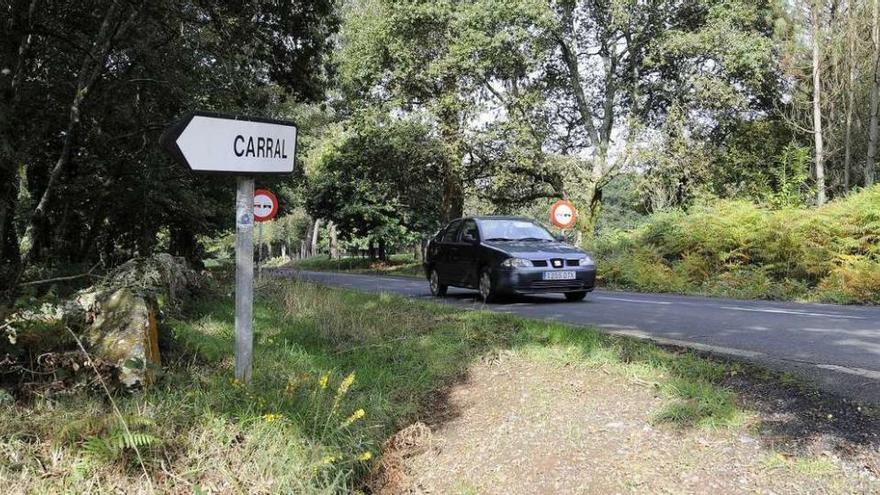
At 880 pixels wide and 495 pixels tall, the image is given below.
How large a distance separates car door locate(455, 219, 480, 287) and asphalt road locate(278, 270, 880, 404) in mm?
694

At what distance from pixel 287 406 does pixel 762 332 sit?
16.8 feet

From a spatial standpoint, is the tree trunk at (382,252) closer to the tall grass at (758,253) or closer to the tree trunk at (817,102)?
the tall grass at (758,253)

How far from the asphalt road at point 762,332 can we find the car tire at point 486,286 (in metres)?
0.24

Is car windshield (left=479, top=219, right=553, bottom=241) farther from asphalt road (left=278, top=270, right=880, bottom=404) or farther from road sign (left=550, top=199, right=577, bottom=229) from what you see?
road sign (left=550, top=199, right=577, bottom=229)

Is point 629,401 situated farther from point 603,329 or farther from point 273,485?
point 603,329

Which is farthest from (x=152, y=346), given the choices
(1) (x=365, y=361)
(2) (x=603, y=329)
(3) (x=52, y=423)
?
(2) (x=603, y=329)

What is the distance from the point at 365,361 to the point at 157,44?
735 centimetres

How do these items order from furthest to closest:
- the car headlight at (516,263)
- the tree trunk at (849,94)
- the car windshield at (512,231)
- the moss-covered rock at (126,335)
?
the tree trunk at (849,94) → the car windshield at (512,231) → the car headlight at (516,263) → the moss-covered rock at (126,335)

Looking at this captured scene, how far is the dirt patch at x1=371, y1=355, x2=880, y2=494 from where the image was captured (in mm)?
3213

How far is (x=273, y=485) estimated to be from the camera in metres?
3.36

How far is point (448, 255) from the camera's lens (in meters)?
12.5

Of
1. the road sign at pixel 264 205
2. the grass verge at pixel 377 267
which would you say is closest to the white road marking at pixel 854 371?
the road sign at pixel 264 205

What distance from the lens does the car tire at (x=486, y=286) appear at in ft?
35.8

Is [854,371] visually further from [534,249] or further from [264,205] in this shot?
[264,205]
